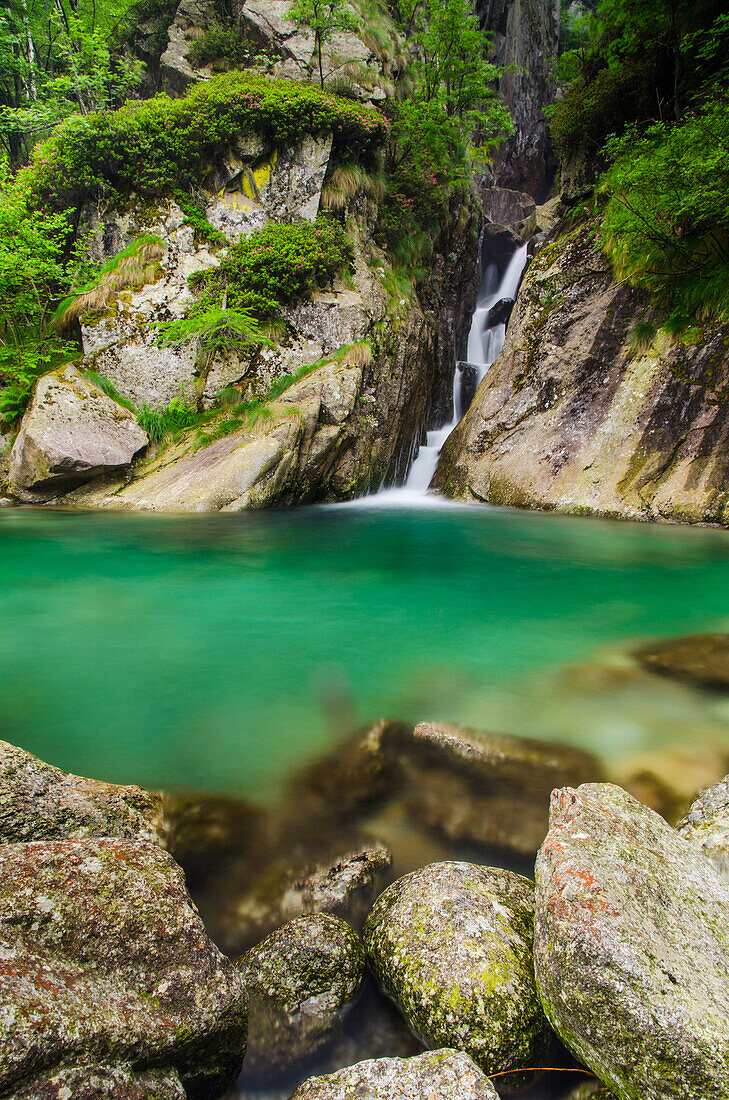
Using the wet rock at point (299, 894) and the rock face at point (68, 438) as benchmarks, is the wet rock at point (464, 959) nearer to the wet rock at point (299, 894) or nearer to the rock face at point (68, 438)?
the wet rock at point (299, 894)

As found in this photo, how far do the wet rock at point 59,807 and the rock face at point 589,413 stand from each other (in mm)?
11614

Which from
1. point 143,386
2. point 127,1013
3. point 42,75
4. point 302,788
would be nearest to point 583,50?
point 143,386

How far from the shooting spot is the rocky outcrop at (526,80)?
1238 inches

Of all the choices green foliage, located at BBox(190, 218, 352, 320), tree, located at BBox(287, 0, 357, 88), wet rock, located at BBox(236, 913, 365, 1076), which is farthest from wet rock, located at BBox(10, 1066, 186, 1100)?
tree, located at BBox(287, 0, 357, 88)

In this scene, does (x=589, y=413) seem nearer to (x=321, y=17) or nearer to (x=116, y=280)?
(x=116, y=280)

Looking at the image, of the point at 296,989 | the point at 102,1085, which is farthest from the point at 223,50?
the point at 102,1085

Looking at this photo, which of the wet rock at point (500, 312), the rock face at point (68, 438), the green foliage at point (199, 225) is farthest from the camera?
the wet rock at point (500, 312)

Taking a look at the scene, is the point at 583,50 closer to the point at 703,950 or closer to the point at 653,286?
the point at 653,286

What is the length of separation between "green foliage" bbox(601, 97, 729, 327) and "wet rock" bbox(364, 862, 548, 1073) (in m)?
12.7

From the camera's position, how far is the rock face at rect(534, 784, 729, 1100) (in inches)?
63.2

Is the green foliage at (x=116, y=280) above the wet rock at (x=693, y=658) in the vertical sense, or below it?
above

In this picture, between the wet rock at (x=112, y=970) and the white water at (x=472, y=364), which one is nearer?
the wet rock at (x=112, y=970)

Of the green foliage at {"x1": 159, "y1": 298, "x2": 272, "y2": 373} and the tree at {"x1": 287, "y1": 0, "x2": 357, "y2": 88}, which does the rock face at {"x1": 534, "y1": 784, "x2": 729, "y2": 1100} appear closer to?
the green foliage at {"x1": 159, "y1": 298, "x2": 272, "y2": 373}

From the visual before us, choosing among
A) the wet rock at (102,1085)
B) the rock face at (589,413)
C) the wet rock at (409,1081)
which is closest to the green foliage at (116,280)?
the rock face at (589,413)
